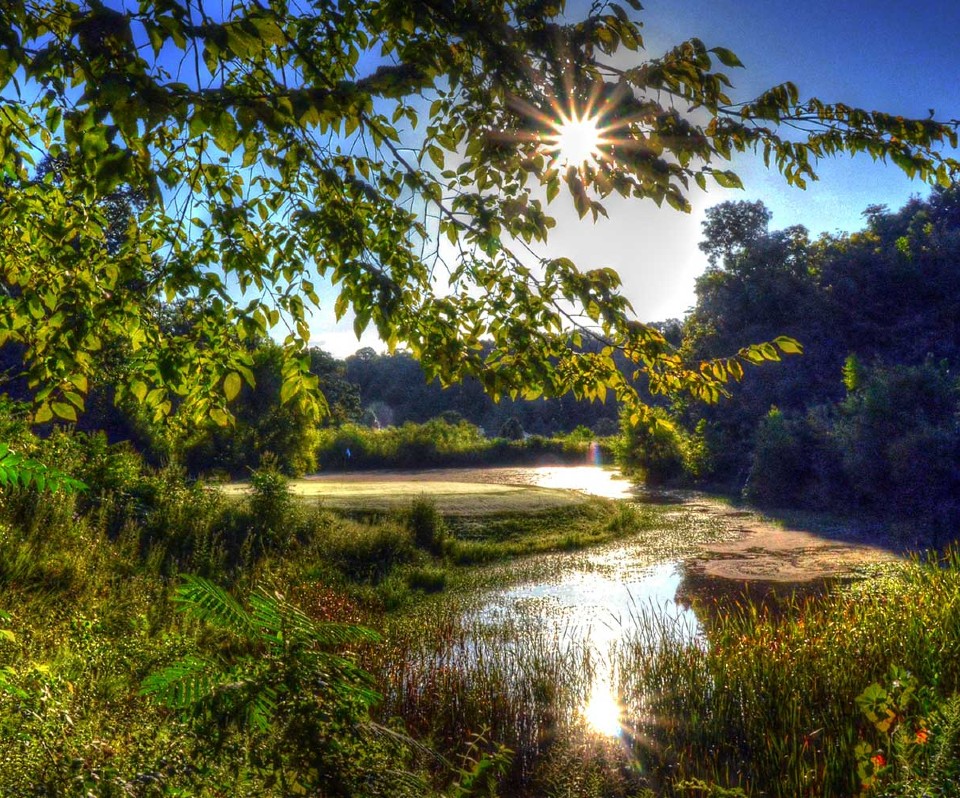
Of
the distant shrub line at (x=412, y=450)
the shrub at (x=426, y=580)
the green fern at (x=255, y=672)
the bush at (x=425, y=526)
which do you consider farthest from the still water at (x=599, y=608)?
the distant shrub line at (x=412, y=450)

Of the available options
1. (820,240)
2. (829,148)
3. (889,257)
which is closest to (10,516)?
(829,148)

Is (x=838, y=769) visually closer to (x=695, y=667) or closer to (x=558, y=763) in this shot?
(x=695, y=667)

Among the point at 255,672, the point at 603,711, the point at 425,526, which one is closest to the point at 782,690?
the point at 603,711

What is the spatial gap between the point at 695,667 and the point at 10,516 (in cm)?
705

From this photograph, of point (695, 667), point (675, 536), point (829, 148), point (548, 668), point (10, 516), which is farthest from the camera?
point (675, 536)

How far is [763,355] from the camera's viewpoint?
2727mm

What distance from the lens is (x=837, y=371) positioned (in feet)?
→ 86.7

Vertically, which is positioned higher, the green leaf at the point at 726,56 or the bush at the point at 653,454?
the green leaf at the point at 726,56

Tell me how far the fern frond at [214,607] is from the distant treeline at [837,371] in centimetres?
1529

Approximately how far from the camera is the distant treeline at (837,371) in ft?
54.6

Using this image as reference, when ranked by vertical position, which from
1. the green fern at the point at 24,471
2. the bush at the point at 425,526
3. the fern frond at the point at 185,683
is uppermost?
the green fern at the point at 24,471

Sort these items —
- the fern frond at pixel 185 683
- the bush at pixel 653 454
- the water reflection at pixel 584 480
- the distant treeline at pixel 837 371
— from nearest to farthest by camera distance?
the fern frond at pixel 185 683
the distant treeline at pixel 837 371
the water reflection at pixel 584 480
the bush at pixel 653 454

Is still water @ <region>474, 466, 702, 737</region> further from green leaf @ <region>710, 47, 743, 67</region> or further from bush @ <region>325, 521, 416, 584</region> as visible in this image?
green leaf @ <region>710, 47, 743, 67</region>

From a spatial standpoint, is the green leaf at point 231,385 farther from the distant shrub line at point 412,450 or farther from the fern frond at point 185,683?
the distant shrub line at point 412,450
